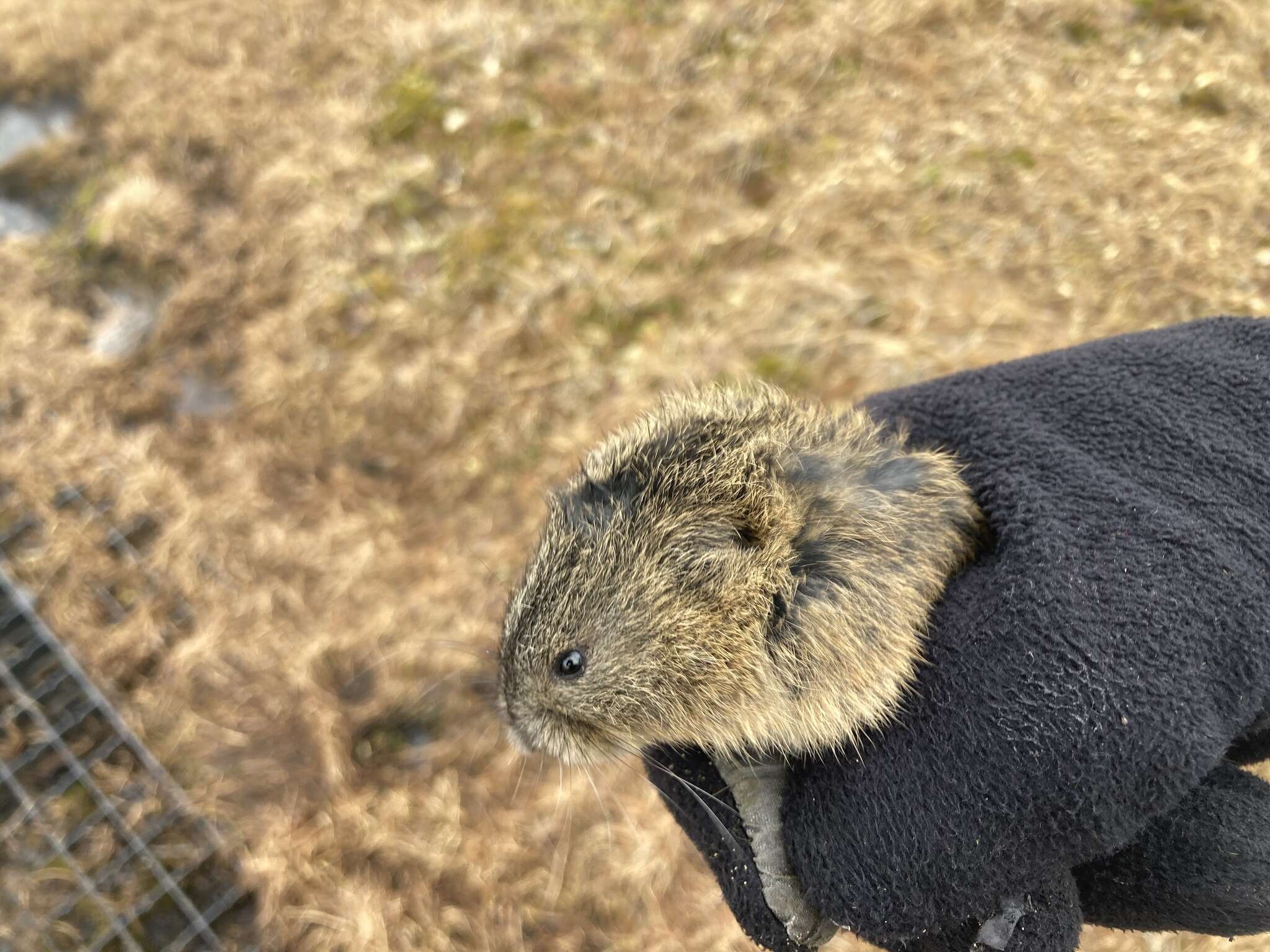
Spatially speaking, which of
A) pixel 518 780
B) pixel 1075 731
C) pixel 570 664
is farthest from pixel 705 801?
pixel 518 780

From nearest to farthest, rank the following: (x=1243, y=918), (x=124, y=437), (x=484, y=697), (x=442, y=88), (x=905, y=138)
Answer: (x=1243, y=918) → (x=484, y=697) → (x=905, y=138) → (x=124, y=437) → (x=442, y=88)

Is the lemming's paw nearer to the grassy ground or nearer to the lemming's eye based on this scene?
the lemming's eye

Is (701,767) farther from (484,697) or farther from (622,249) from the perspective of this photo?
(622,249)

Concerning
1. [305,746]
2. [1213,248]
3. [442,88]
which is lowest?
[305,746]

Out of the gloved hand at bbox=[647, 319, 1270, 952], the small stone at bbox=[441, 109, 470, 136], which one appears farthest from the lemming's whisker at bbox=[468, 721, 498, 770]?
the small stone at bbox=[441, 109, 470, 136]

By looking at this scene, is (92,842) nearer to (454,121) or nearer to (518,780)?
(518,780)

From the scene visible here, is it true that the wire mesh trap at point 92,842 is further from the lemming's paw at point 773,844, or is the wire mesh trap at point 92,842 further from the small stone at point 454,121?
the small stone at point 454,121

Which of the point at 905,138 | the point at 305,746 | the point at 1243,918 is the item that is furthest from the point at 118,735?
the point at 905,138
